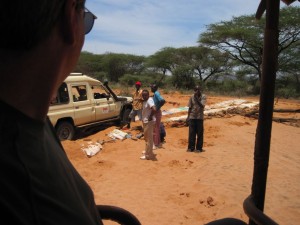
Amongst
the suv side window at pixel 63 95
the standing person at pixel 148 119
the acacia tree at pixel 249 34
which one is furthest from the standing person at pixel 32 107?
the acacia tree at pixel 249 34

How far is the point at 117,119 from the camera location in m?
11.9

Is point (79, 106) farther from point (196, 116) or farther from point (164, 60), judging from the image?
point (164, 60)

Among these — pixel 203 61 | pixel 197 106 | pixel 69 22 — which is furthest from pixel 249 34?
pixel 69 22

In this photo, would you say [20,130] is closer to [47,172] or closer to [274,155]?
[47,172]

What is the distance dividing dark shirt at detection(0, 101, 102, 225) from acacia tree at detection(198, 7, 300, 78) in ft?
81.8

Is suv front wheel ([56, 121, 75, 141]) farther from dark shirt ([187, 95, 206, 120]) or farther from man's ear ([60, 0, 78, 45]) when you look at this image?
man's ear ([60, 0, 78, 45])

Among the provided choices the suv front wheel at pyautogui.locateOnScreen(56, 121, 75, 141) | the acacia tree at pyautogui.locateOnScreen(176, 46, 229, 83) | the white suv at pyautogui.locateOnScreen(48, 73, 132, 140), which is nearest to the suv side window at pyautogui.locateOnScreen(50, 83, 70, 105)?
the white suv at pyautogui.locateOnScreen(48, 73, 132, 140)

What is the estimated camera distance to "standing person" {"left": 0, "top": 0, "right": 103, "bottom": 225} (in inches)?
23.3

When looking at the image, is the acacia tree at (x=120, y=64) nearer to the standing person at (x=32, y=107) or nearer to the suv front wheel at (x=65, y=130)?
the suv front wheel at (x=65, y=130)

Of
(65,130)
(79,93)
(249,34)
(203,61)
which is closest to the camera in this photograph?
(65,130)

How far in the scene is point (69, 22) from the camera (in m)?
0.73

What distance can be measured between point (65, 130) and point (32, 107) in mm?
9183

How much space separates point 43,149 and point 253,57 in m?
29.3

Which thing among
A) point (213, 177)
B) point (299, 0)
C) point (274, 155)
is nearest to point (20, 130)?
point (299, 0)
